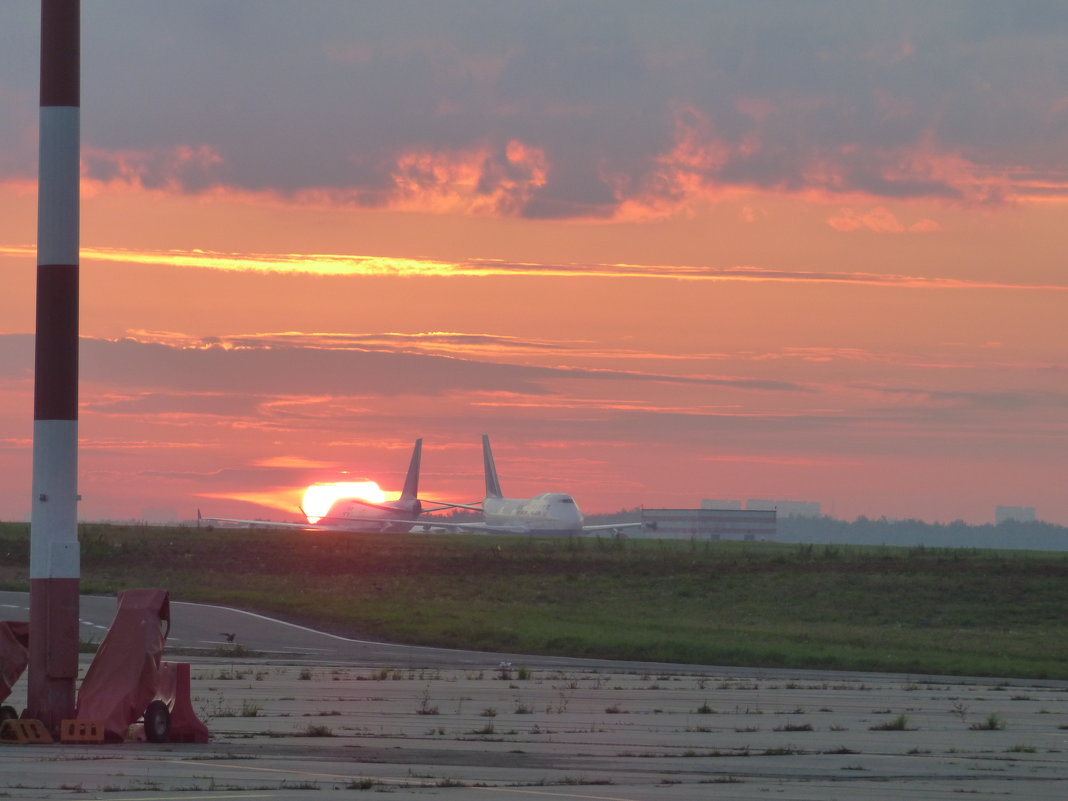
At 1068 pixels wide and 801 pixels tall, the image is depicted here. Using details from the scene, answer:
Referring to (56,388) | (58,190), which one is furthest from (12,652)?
(58,190)

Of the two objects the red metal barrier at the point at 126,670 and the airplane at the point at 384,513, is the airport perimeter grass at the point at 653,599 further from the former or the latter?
the airplane at the point at 384,513

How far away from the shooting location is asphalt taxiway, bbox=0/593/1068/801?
1280cm

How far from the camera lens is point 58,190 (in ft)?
60.1

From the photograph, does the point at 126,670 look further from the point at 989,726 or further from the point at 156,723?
the point at 989,726

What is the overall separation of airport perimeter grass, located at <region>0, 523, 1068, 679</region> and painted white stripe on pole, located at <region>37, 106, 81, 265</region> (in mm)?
27713

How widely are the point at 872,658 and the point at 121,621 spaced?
29.0m

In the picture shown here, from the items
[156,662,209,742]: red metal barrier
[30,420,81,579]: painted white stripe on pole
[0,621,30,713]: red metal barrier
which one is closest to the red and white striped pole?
[30,420,81,579]: painted white stripe on pole

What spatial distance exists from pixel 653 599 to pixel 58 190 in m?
43.4

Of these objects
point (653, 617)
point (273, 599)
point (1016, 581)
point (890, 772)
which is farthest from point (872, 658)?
point (890, 772)

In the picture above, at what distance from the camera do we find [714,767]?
14922 millimetres

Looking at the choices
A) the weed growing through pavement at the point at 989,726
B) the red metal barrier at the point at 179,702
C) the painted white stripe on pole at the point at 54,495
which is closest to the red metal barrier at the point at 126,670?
the red metal barrier at the point at 179,702

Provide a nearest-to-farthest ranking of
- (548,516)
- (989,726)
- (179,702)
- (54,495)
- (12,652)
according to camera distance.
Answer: (179,702)
(54,495)
(12,652)
(989,726)
(548,516)

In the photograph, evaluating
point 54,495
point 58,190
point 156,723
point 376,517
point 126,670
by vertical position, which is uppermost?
point 58,190

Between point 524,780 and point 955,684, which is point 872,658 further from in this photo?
point 524,780
